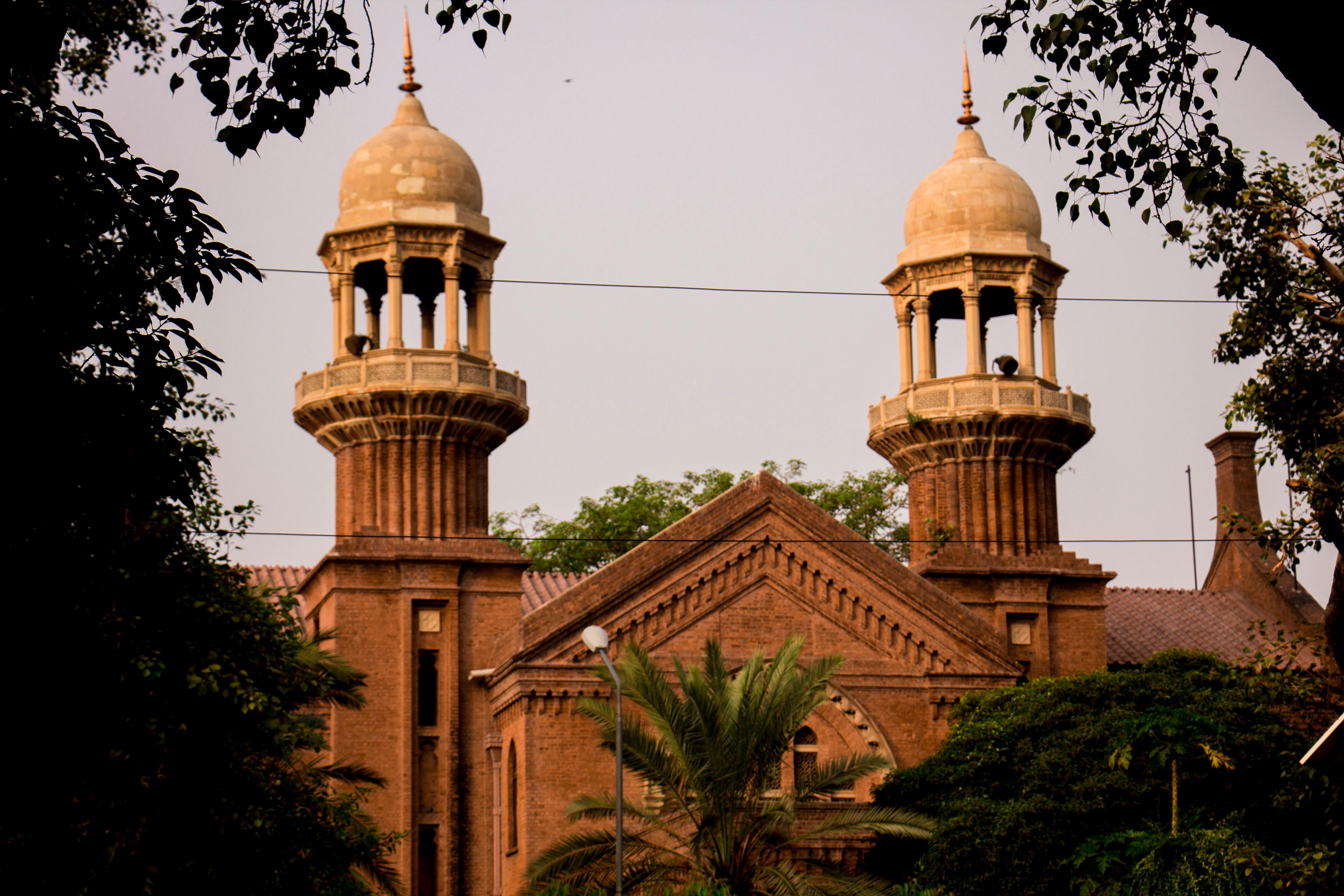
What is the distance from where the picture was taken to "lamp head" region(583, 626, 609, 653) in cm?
2638

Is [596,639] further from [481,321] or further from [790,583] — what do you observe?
[481,321]

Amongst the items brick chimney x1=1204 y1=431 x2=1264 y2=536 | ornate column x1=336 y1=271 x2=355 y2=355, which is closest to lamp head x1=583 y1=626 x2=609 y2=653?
ornate column x1=336 y1=271 x2=355 y2=355

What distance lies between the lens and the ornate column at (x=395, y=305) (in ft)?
129

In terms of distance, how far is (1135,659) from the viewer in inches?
1774

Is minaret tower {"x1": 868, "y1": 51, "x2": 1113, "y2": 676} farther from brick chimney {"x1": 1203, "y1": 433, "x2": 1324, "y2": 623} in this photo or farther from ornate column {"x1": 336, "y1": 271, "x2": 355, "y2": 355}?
ornate column {"x1": 336, "y1": 271, "x2": 355, "y2": 355}

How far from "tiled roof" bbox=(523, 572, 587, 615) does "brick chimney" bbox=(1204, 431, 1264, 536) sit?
19.1 m

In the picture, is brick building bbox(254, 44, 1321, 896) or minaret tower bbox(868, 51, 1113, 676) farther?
minaret tower bbox(868, 51, 1113, 676)

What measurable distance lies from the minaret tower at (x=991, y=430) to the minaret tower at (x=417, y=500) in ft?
32.1

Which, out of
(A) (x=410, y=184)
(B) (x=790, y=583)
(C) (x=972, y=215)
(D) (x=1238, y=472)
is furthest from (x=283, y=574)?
(D) (x=1238, y=472)

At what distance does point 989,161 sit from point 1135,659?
1265 cm

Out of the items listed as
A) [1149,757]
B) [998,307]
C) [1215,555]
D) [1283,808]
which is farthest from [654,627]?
[1215,555]

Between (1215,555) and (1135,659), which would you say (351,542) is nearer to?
(1135,659)

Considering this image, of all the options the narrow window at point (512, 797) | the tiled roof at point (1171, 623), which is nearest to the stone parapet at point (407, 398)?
the narrow window at point (512, 797)

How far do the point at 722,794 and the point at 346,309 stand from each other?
15.8 metres
